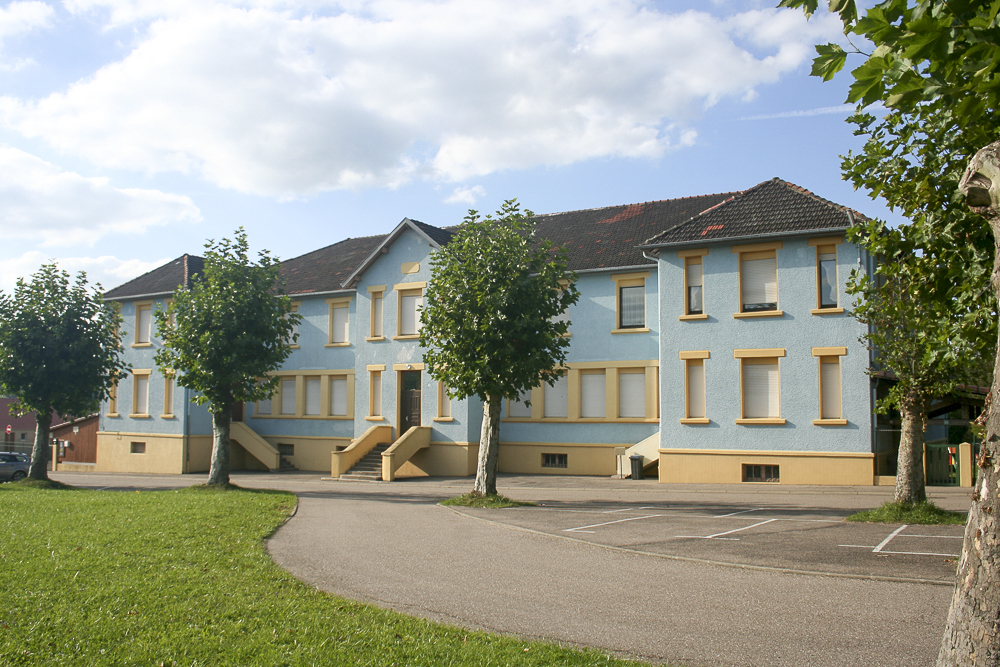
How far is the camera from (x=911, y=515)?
14.1 metres

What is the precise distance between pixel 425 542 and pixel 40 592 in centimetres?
559

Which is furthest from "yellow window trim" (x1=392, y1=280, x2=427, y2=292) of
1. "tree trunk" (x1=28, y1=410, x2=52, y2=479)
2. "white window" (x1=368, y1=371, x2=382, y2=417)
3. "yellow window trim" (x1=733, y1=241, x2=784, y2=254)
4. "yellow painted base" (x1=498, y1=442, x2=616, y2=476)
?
"tree trunk" (x1=28, y1=410, x2=52, y2=479)

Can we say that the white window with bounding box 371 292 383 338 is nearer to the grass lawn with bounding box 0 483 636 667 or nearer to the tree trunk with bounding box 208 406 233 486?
the tree trunk with bounding box 208 406 233 486

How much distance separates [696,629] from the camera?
709 cm

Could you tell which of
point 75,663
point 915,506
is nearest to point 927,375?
point 915,506

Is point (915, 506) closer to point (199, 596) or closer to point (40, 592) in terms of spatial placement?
point (199, 596)

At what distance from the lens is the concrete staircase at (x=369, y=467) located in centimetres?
2783

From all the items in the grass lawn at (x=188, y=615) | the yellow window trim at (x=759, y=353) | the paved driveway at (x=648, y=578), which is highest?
the yellow window trim at (x=759, y=353)

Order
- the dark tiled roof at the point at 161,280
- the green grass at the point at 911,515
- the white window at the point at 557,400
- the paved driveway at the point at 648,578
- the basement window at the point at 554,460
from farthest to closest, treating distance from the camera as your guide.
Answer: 1. the dark tiled roof at the point at 161,280
2. the white window at the point at 557,400
3. the basement window at the point at 554,460
4. the green grass at the point at 911,515
5. the paved driveway at the point at 648,578

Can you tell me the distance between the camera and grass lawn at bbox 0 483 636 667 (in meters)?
6.10

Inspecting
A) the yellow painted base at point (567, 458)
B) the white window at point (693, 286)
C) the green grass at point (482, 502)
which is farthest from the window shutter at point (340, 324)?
the green grass at point (482, 502)

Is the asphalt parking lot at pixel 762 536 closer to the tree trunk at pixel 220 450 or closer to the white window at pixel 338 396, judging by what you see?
the tree trunk at pixel 220 450

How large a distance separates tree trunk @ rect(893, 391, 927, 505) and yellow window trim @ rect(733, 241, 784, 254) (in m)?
9.89

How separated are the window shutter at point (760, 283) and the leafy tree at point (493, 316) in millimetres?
8121
